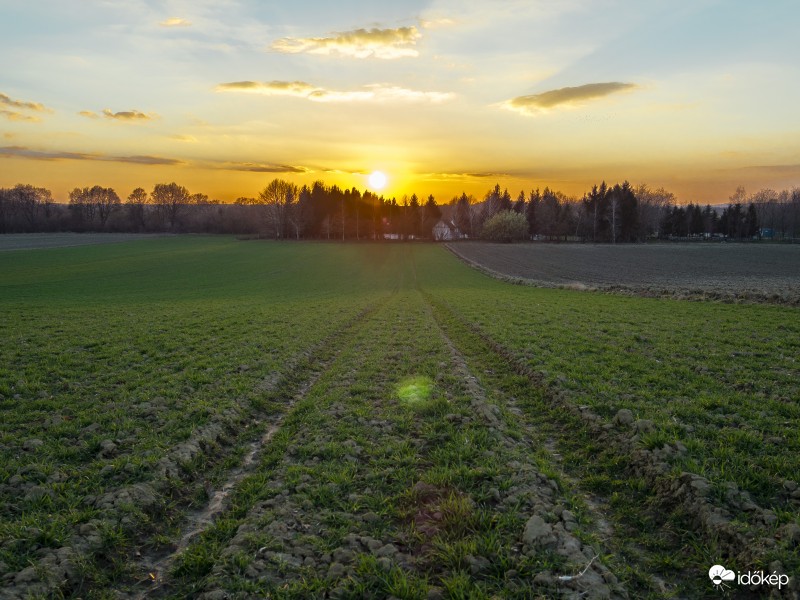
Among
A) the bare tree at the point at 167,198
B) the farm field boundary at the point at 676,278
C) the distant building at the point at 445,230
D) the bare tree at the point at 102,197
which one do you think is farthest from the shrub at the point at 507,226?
the bare tree at the point at 102,197

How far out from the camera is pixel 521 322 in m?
21.2

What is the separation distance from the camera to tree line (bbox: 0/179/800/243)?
125500mm

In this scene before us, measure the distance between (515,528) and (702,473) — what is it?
3172 millimetres

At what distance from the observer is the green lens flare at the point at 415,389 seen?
11.0 metres

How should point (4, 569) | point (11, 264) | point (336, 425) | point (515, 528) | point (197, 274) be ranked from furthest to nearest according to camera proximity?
point (11, 264) → point (197, 274) → point (336, 425) → point (515, 528) → point (4, 569)

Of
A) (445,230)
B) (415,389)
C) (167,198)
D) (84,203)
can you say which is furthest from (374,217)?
(415,389)

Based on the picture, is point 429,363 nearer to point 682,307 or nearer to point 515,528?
point 515,528


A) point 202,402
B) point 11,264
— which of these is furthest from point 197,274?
point 202,402

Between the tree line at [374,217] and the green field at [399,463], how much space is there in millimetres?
111723

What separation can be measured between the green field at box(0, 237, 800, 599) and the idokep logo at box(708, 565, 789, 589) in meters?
0.09

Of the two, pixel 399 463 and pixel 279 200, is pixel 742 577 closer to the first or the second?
pixel 399 463

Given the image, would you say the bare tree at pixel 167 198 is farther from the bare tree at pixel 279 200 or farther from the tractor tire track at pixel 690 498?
the tractor tire track at pixel 690 498

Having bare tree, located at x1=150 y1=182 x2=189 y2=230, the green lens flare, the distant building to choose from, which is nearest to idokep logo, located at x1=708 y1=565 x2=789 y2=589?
the green lens flare

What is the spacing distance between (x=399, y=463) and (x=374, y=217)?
436 feet
